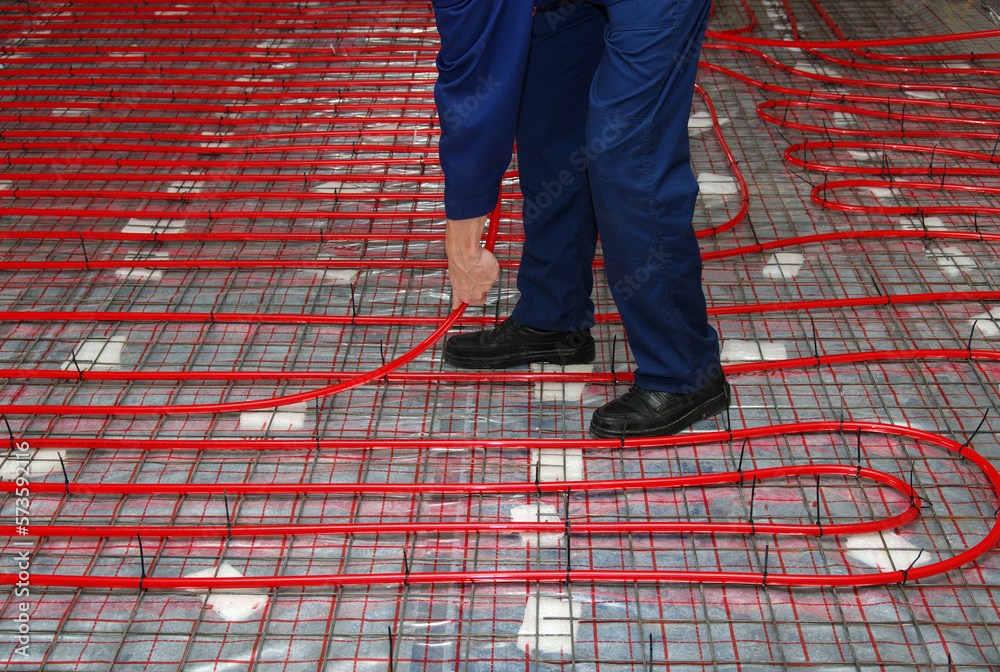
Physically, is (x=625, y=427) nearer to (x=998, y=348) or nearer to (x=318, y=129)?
(x=998, y=348)

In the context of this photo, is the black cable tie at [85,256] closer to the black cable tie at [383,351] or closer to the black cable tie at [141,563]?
the black cable tie at [383,351]

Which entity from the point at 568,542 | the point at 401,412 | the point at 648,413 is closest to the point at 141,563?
the point at 401,412

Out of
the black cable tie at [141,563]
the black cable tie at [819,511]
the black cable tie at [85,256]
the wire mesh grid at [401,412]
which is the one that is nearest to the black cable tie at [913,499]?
the wire mesh grid at [401,412]

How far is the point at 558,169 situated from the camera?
6.76ft

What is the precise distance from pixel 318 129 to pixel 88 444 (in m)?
1.75

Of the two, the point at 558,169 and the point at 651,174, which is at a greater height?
the point at 651,174

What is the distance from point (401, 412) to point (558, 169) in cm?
70

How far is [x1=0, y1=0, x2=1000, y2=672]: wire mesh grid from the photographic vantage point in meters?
1.63

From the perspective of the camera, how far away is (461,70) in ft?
5.25

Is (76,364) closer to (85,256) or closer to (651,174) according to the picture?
(85,256)

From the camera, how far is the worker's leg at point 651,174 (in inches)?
67.1

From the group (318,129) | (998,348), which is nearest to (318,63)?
(318,129)

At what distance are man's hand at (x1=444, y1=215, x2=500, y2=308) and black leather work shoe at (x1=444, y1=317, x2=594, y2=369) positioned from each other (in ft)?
0.93

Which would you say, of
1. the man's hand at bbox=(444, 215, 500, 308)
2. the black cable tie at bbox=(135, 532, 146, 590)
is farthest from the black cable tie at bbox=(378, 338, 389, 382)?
the black cable tie at bbox=(135, 532, 146, 590)
